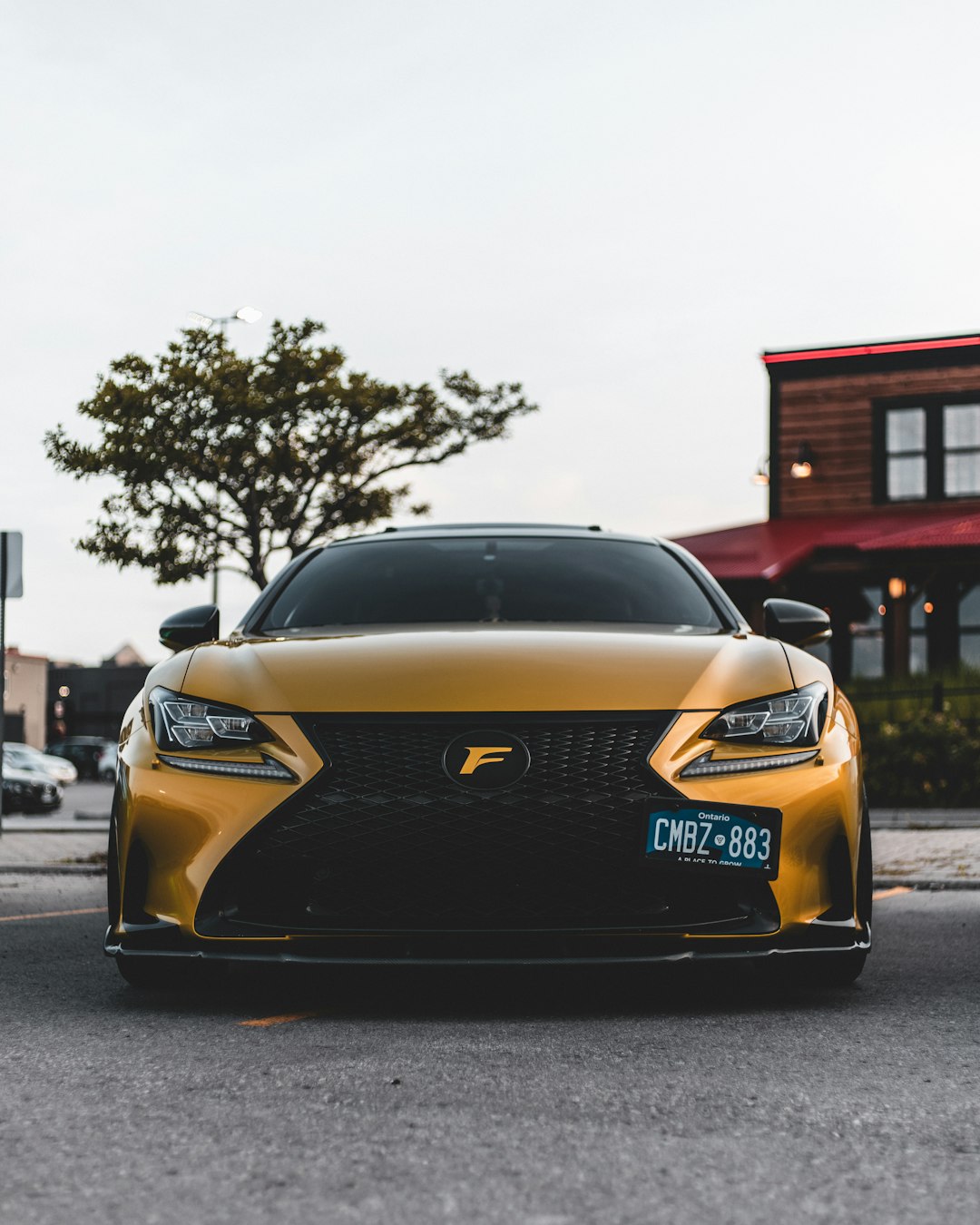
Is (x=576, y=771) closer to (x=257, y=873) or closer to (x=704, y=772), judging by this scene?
(x=704, y=772)

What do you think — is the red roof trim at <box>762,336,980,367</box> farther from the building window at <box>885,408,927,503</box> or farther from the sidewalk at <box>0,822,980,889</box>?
the sidewalk at <box>0,822,980,889</box>

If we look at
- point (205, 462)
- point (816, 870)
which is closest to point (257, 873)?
point (816, 870)

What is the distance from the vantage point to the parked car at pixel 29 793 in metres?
28.2

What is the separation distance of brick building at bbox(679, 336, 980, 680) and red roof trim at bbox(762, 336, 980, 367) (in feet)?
0.06

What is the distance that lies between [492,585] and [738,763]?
5.44 feet

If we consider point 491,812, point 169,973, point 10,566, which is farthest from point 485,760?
point 10,566

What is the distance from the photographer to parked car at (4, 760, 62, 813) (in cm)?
2823

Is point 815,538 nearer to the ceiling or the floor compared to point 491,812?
nearer to the ceiling

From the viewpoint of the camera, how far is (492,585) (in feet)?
19.1

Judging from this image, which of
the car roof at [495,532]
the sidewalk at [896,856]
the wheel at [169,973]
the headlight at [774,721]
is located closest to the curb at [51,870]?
the sidewalk at [896,856]

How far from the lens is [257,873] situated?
4301mm

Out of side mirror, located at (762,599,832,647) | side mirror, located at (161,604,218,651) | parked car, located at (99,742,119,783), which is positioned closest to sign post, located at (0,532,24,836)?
side mirror, located at (161,604,218,651)

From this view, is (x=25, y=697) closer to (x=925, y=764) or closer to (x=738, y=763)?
(x=925, y=764)

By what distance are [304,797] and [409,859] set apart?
1.08 ft
